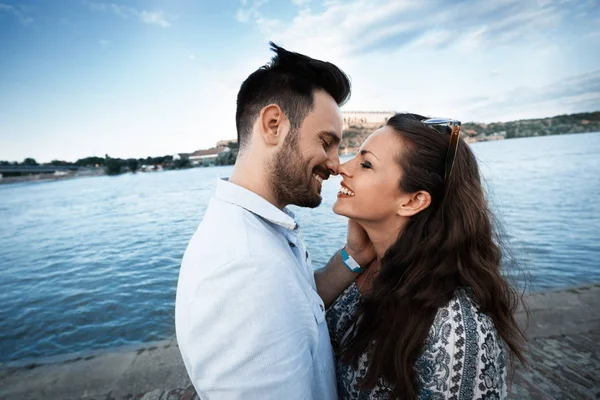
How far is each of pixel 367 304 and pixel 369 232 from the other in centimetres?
53

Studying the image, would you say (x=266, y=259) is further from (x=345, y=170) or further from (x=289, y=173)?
(x=345, y=170)

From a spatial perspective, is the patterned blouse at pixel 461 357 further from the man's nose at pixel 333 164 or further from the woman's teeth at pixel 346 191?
the man's nose at pixel 333 164

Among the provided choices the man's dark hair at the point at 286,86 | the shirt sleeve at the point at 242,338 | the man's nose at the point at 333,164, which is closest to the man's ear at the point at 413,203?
the man's nose at the point at 333,164

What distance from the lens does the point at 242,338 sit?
1.18 m

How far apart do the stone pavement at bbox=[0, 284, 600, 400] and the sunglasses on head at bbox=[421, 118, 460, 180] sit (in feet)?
8.64

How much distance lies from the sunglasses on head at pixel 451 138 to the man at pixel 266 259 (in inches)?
24.5

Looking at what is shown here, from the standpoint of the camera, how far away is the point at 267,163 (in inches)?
74.0

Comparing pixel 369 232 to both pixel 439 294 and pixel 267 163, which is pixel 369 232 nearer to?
pixel 439 294

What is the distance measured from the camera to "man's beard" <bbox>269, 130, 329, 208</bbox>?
6.18ft

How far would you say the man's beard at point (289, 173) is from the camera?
1.88 meters

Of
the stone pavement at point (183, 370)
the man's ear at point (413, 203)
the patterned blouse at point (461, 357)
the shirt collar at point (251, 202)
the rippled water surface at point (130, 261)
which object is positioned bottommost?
the rippled water surface at point (130, 261)

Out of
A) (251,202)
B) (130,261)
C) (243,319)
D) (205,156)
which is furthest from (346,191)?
(205,156)

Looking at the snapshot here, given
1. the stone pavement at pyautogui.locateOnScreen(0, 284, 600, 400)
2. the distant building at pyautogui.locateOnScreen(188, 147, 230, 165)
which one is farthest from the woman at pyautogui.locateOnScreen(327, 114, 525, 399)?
the distant building at pyautogui.locateOnScreen(188, 147, 230, 165)

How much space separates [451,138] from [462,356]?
1.17 meters
